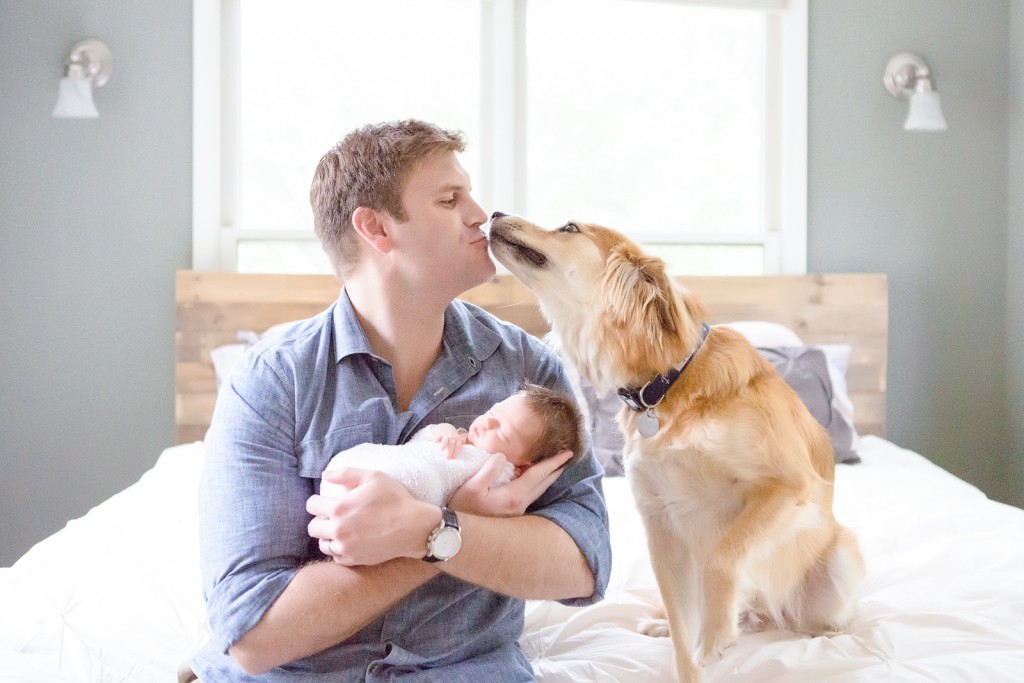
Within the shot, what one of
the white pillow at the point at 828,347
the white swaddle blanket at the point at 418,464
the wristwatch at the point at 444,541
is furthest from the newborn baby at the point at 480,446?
the white pillow at the point at 828,347

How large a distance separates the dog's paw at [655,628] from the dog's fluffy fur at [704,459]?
1.8 inches

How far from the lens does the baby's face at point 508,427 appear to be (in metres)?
1.28

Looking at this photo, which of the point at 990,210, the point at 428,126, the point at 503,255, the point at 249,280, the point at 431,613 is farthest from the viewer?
the point at 990,210

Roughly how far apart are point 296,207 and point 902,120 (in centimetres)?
236

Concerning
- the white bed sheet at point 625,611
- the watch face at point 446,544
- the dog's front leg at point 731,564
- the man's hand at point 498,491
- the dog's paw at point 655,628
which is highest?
the man's hand at point 498,491

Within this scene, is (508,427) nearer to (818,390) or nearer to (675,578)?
(675,578)

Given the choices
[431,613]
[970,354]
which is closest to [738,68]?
[970,354]

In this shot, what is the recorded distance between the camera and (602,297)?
1.49 meters

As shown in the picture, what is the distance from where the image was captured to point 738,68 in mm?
3441

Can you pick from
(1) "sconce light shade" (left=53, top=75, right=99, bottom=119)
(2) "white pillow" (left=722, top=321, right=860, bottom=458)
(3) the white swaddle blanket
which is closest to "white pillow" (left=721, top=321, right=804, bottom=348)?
(2) "white pillow" (left=722, top=321, right=860, bottom=458)

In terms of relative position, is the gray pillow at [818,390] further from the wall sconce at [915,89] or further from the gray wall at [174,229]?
the wall sconce at [915,89]

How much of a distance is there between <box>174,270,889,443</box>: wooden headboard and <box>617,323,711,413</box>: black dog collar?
155 centimetres

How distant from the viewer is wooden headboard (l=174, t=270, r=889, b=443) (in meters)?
3.00

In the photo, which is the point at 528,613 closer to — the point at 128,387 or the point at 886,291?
the point at 128,387
